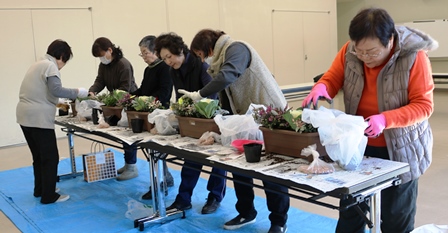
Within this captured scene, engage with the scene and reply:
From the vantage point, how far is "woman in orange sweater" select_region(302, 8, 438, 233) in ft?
4.95

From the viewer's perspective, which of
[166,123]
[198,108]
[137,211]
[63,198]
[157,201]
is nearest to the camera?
[198,108]

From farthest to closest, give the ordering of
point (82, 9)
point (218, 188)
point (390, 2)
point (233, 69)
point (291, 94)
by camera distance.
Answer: point (390, 2) → point (82, 9) → point (291, 94) → point (218, 188) → point (233, 69)

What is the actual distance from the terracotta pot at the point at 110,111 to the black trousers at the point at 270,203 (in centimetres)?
101

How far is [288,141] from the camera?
182 centimetres

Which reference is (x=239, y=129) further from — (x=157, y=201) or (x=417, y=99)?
(x=157, y=201)

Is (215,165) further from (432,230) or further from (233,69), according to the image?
(432,230)

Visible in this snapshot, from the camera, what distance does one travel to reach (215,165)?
187 centimetres

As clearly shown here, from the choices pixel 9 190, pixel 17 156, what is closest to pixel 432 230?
pixel 9 190


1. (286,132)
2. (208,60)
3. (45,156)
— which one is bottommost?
(45,156)

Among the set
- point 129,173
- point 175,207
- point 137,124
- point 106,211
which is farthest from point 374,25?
point 129,173

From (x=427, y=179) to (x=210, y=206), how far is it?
1803mm

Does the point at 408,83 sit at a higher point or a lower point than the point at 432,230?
higher

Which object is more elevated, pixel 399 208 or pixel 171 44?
pixel 171 44

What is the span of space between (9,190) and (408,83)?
3.38m
